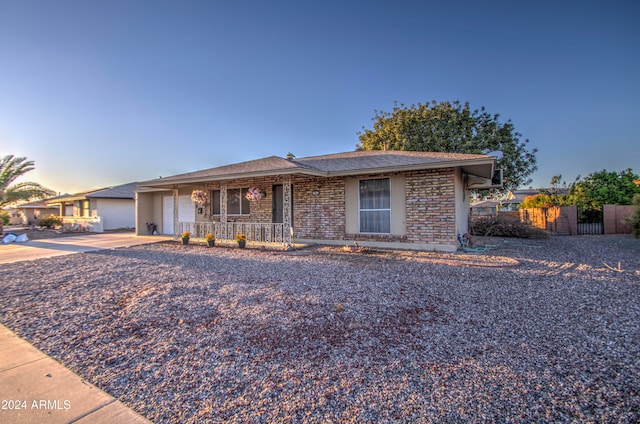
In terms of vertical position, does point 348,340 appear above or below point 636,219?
below

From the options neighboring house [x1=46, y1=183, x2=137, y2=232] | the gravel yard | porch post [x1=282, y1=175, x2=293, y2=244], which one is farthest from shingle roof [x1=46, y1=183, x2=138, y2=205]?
the gravel yard

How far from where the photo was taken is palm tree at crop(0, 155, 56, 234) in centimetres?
1702

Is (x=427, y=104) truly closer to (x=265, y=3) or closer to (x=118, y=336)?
(x=265, y=3)

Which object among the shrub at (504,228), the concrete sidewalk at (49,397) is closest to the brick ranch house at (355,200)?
the shrub at (504,228)

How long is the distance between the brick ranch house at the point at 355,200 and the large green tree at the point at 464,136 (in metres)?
7.11

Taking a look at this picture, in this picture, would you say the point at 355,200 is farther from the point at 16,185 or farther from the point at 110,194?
the point at 16,185

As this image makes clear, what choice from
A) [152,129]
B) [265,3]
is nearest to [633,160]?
[265,3]

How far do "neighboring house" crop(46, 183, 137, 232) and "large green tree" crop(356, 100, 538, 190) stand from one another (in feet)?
66.0

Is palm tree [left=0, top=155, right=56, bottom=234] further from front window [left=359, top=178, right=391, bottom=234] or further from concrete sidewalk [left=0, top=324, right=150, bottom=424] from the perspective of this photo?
concrete sidewalk [left=0, top=324, right=150, bottom=424]

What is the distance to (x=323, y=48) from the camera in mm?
10742

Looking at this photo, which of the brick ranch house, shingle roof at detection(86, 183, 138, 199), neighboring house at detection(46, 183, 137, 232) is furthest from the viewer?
neighboring house at detection(46, 183, 137, 232)

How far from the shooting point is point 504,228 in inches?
550

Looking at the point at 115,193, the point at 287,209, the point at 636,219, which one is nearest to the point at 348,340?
the point at 287,209

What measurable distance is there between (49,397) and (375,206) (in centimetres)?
878
